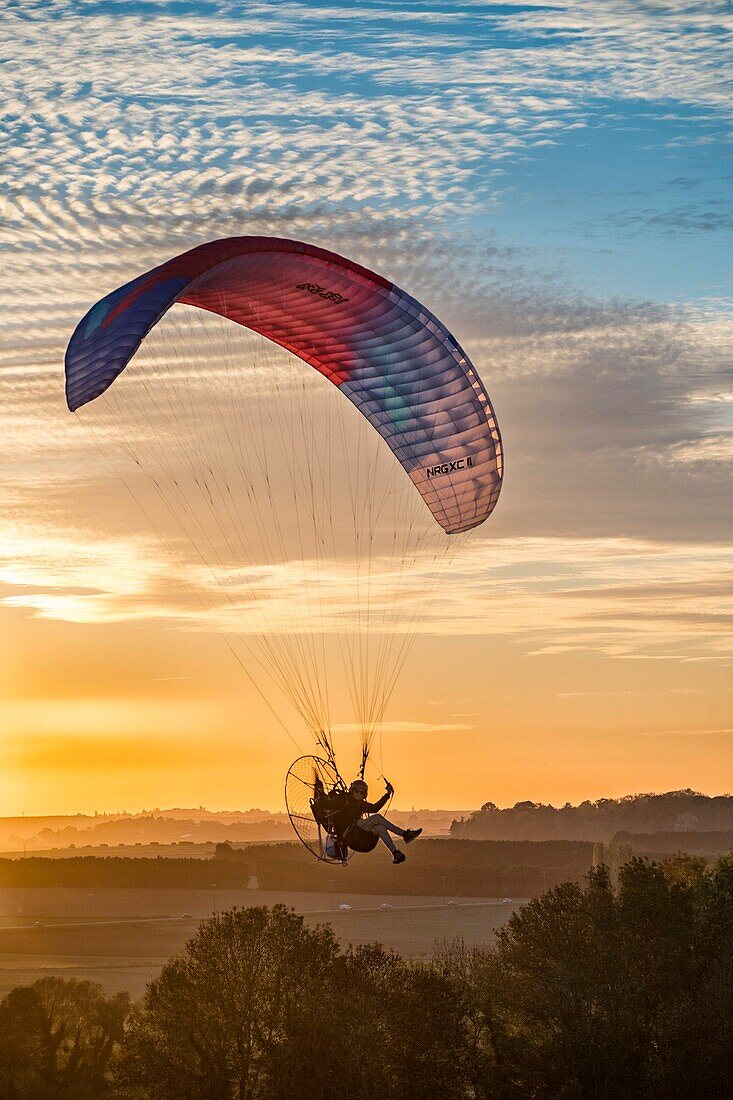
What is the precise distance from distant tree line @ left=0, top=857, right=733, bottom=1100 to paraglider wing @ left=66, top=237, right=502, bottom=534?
2352cm

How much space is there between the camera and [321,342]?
3048cm

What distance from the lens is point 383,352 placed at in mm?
29828

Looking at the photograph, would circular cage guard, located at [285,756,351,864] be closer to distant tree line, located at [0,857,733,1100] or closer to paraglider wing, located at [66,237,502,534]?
paraglider wing, located at [66,237,502,534]

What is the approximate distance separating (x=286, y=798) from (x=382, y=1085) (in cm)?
2308

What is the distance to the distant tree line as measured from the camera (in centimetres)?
4694

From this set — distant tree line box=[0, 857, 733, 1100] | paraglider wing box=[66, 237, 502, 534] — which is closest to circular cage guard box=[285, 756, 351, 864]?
paraglider wing box=[66, 237, 502, 534]

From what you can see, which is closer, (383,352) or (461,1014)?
(383,352)

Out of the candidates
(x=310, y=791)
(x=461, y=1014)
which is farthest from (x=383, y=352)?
(x=461, y=1014)

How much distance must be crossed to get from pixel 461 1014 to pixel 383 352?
2691 cm

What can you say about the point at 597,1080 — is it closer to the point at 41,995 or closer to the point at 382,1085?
the point at 382,1085

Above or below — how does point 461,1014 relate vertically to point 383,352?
below

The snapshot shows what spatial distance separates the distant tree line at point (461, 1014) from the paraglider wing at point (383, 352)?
23523 mm

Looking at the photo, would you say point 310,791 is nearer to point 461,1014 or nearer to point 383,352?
point 383,352

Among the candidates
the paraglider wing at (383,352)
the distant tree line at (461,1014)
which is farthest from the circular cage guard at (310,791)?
the distant tree line at (461,1014)
